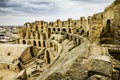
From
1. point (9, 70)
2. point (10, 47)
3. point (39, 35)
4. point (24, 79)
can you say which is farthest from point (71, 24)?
point (24, 79)

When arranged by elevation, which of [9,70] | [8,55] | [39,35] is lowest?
[9,70]

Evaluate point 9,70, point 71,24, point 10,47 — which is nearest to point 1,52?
point 10,47

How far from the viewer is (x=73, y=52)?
8.48 metres

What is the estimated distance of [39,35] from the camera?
38.2m

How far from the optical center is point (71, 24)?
38562 millimetres

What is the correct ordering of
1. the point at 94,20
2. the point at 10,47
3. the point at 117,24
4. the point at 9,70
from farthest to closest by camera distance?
the point at 10,47 < the point at 9,70 < the point at 94,20 < the point at 117,24

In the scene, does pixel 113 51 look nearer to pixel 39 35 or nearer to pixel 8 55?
pixel 8 55

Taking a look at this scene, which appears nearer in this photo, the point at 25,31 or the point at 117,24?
the point at 117,24

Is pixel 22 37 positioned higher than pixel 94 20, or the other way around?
pixel 94 20

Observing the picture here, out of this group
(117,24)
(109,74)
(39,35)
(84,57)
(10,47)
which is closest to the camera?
(109,74)

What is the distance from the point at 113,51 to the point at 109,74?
3495 millimetres

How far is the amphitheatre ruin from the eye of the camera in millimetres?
5133

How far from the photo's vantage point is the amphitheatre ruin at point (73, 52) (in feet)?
16.8

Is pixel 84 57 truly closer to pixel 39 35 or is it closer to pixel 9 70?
pixel 9 70
